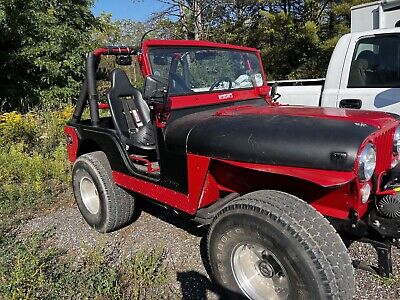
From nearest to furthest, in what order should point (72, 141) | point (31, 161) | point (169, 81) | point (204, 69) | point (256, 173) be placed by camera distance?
point (256, 173) → point (169, 81) → point (204, 69) → point (72, 141) → point (31, 161)

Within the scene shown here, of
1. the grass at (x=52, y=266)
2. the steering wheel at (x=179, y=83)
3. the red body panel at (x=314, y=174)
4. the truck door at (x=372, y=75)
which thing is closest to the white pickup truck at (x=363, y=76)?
the truck door at (x=372, y=75)

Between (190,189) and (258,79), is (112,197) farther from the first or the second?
(258,79)

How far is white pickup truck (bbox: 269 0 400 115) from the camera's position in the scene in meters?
4.18

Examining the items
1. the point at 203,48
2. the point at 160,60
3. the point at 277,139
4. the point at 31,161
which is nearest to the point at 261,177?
the point at 277,139

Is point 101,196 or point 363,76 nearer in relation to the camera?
point 101,196

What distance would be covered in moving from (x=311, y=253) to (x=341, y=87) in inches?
122

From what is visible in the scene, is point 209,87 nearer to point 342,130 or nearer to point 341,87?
point 342,130

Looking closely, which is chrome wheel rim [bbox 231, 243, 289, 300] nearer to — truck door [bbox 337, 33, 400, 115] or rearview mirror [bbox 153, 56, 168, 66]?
rearview mirror [bbox 153, 56, 168, 66]

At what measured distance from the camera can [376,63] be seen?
4.40 metres

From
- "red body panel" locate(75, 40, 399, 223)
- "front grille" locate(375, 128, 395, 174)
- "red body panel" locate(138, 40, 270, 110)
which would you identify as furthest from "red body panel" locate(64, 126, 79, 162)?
"front grille" locate(375, 128, 395, 174)

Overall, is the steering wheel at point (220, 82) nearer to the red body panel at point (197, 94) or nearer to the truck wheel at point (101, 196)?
the red body panel at point (197, 94)

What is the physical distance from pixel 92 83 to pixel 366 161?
2.87 metres

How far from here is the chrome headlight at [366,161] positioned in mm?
2043

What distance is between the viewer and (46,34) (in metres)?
11.0
